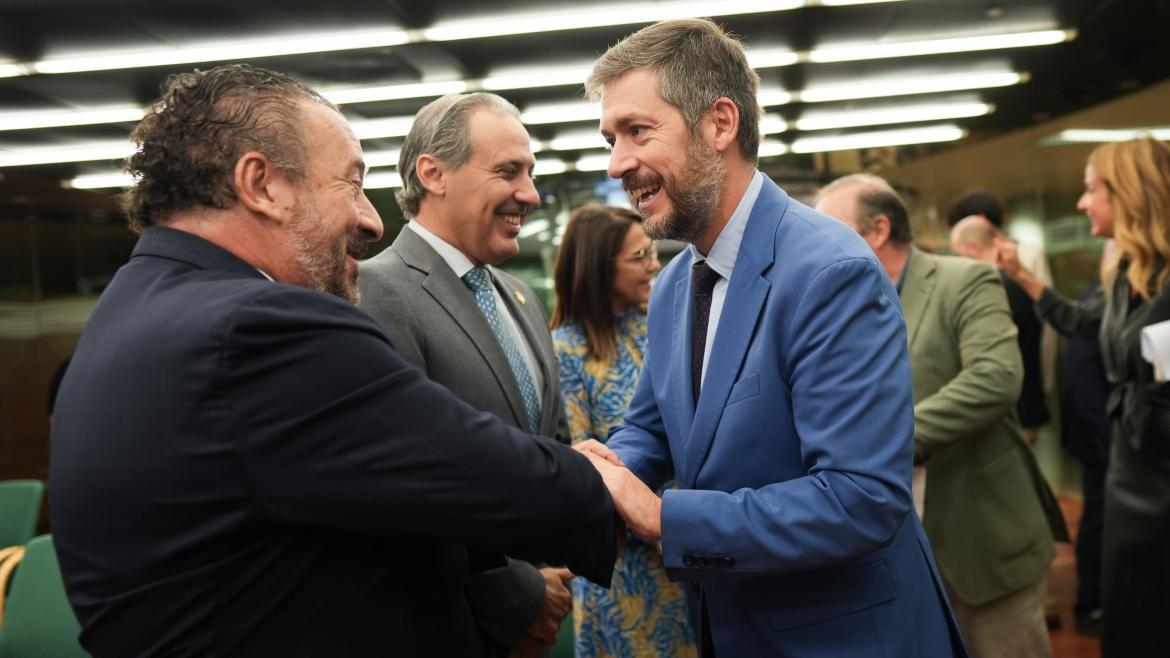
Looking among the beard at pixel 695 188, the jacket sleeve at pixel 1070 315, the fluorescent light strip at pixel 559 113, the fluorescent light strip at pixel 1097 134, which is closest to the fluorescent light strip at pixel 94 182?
the fluorescent light strip at pixel 559 113

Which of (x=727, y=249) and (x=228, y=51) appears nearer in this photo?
(x=727, y=249)

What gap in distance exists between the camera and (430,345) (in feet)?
6.09

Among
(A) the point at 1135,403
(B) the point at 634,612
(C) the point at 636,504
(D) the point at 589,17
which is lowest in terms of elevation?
(B) the point at 634,612

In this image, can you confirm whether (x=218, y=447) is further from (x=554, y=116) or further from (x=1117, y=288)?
(x=554, y=116)

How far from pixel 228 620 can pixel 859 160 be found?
26.1 feet

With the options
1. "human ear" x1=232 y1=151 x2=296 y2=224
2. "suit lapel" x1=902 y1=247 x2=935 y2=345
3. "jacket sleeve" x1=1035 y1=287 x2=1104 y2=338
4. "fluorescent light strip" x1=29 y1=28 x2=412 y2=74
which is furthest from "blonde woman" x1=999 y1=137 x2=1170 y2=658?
"fluorescent light strip" x1=29 y1=28 x2=412 y2=74

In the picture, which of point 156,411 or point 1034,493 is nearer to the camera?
point 156,411

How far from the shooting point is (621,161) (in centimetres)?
161

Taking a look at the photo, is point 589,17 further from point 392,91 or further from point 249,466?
point 249,466

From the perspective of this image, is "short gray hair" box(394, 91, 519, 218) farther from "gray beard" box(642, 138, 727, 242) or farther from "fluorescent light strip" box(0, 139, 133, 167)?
"fluorescent light strip" box(0, 139, 133, 167)

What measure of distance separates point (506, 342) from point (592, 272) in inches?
38.8

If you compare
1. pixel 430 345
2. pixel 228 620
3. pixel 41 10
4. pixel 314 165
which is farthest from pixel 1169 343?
pixel 41 10

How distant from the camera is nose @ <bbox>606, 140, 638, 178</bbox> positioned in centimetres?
159

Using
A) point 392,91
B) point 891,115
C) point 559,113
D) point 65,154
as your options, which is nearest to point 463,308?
point 392,91
